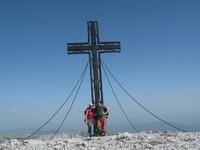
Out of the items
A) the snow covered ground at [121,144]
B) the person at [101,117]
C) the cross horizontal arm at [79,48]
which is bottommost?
the snow covered ground at [121,144]

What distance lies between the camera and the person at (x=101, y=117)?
80.4ft

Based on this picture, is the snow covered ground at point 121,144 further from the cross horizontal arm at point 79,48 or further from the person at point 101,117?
the cross horizontal arm at point 79,48

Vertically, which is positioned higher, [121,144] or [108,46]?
[108,46]

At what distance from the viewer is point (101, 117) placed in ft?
80.7

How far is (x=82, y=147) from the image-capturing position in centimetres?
1789

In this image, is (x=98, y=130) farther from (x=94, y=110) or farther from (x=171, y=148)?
(x=171, y=148)

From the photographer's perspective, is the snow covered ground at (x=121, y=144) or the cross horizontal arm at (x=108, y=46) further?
the cross horizontal arm at (x=108, y=46)

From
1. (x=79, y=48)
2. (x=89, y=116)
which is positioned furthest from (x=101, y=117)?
(x=79, y=48)

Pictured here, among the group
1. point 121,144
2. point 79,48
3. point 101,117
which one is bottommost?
point 121,144

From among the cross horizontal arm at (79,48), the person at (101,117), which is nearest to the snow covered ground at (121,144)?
the person at (101,117)

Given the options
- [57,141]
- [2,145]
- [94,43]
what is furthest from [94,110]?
[2,145]

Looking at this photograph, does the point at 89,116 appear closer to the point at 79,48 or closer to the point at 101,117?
the point at 101,117

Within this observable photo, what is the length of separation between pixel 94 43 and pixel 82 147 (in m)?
9.71

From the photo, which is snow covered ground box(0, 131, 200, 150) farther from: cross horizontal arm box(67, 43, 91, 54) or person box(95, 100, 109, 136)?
cross horizontal arm box(67, 43, 91, 54)
